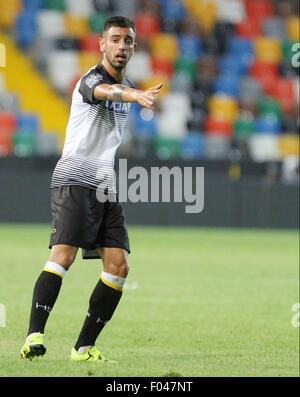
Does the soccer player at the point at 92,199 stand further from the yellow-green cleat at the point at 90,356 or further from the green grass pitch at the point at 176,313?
the green grass pitch at the point at 176,313

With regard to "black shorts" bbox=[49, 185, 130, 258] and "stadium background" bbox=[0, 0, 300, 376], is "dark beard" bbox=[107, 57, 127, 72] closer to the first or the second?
"black shorts" bbox=[49, 185, 130, 258]

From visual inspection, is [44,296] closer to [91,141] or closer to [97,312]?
[97,312]

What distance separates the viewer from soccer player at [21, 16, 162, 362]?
6.88 meters

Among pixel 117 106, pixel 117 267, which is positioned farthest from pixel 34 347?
pixel 117 106

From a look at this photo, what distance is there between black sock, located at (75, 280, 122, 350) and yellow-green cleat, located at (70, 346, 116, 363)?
1.9 inches

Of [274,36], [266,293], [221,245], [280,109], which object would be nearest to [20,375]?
[266,293]

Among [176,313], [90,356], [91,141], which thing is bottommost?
[176,313]

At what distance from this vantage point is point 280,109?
27156 mm

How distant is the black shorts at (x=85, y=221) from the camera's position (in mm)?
6883

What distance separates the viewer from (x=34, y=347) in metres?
6.63

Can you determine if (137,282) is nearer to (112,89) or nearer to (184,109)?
(112,89)

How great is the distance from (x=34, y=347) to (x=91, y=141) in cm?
149

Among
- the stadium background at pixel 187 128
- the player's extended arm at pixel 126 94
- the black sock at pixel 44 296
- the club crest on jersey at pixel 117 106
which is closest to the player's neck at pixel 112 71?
the club crest on jersey at pixel 117 106

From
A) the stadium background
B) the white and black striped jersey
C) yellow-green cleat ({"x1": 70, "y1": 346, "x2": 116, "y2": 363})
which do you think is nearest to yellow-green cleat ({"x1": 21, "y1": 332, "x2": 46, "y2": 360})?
yellow-green cleat ({"x1": 70, "y1": 346, "x2": 116, "y2": 363})
